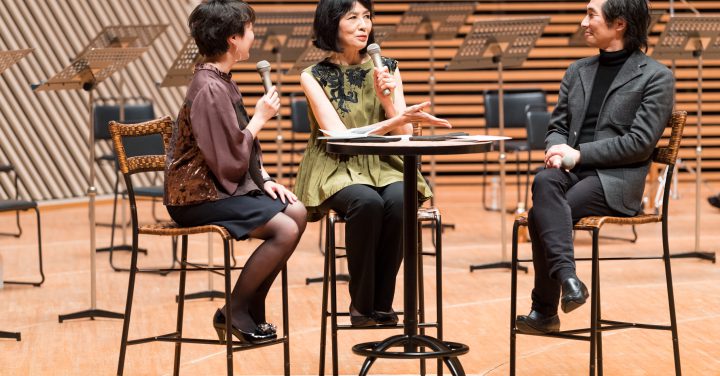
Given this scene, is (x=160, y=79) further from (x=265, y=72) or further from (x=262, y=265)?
(x=262, y=265)

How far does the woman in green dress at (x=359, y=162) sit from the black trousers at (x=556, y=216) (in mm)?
416

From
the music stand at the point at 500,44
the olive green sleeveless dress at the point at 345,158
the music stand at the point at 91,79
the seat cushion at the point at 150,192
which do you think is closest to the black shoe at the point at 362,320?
the olive green sleeveless dress at the point at 345,158

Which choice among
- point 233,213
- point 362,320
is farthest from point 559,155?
point 233,213

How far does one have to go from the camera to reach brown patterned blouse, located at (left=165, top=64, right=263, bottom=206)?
354 cm

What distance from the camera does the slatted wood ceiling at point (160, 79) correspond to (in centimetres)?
866

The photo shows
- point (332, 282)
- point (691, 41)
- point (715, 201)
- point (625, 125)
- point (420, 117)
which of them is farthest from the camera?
point (715, 201)

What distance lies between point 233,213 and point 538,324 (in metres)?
1.09

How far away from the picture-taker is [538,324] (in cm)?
367

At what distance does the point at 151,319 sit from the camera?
487cm

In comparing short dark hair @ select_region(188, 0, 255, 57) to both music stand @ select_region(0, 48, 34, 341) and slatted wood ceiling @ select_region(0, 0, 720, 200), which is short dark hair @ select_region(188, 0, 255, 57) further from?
slatted wood ceiling @ select_region(0, 0, 720, 200)

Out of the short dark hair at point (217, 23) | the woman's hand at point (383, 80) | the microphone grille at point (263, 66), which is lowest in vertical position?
the woman's hand at point (383, 80)

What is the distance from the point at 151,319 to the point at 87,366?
0.82 meters

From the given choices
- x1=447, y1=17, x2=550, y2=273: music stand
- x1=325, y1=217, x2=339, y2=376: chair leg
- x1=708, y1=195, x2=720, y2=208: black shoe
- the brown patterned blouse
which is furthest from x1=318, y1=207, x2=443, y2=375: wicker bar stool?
x1=708, y1=195, x2=720, y2=208: black shoe

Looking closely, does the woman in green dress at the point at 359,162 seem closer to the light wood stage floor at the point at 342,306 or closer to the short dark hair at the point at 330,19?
the short dark hair at the point at 330,19
